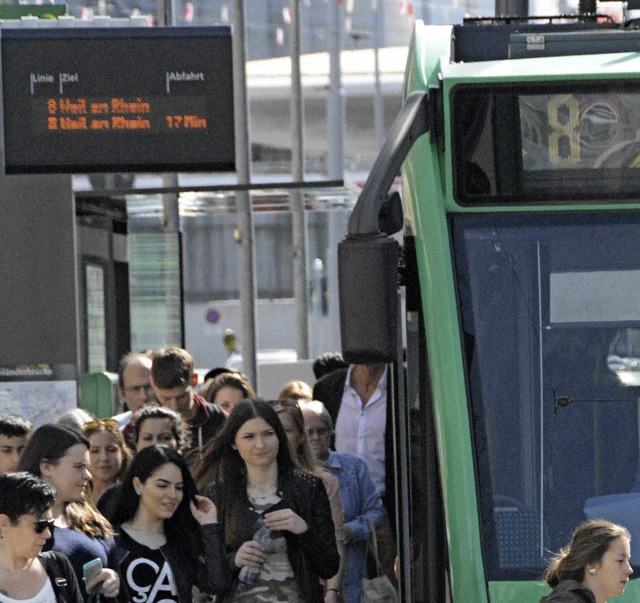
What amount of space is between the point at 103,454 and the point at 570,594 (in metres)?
3.29

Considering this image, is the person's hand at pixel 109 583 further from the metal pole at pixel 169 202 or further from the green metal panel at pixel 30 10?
the metal pole at pixel 169 202

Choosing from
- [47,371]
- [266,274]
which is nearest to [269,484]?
[47,371]

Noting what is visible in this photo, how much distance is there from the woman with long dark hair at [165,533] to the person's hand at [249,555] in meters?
0.13

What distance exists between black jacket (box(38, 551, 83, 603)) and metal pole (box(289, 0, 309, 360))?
1839 centimetres

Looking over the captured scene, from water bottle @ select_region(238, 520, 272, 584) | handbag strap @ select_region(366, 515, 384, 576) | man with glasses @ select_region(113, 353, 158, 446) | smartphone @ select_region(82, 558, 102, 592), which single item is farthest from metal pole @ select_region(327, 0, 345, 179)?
smartphone @ select_region(82, 558, 102, 592)

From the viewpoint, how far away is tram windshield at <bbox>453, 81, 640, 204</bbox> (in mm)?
6195

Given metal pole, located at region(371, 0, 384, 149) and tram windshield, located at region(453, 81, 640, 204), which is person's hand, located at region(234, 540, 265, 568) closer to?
tram windshield, located at region(453, 81, 640, 204)

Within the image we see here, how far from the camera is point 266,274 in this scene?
56125 millimetres

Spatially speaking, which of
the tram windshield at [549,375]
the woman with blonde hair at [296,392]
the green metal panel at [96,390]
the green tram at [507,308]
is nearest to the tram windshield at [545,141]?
the green tram at [507,308]

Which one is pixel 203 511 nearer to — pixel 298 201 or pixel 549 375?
pixel 549 375

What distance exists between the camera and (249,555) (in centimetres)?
694

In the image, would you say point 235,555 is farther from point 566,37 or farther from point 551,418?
point 566,37

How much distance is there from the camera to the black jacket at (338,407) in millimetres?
9188

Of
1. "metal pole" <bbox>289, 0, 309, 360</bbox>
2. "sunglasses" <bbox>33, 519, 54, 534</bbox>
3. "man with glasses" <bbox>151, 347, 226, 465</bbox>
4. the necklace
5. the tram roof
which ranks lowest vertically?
"metal pole" <bbox>289, 0, 309, 360</bbox>
